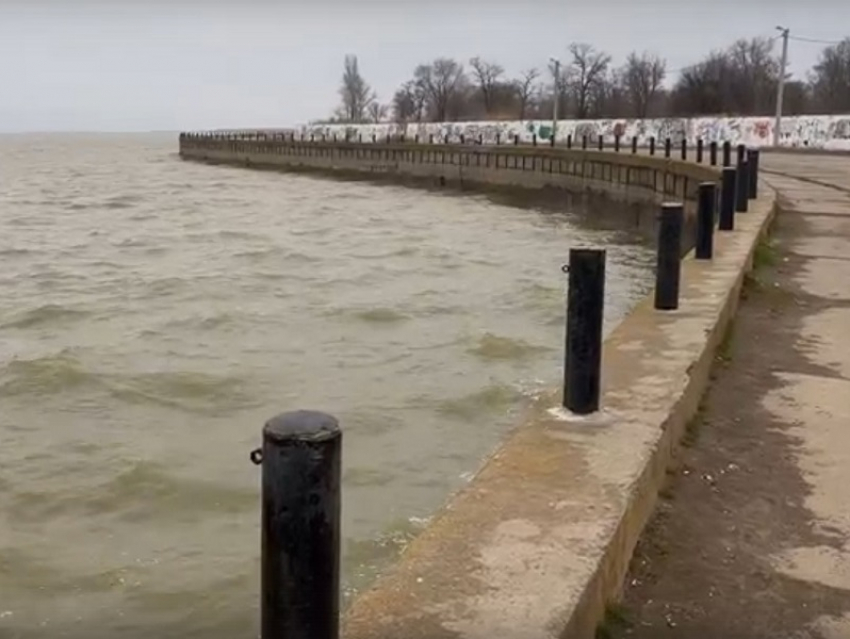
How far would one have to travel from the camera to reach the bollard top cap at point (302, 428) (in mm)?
A: 2270

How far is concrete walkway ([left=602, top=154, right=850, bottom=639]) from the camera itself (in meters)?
3.30

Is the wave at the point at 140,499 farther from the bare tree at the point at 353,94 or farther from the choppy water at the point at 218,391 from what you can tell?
the bare tree at the point at 353,94

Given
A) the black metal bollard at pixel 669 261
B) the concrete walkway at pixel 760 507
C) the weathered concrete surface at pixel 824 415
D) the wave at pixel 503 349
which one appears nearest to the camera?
the concrete walkway at pixel 760 507

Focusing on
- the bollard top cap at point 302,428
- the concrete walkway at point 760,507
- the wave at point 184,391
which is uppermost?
the bollard top cap at point 302,428

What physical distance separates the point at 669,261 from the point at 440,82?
119013mm

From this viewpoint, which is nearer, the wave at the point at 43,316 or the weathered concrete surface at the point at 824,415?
the weathered concrete surface at the point at 824,415

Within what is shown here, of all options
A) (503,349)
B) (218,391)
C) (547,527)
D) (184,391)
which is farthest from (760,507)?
(503,349)

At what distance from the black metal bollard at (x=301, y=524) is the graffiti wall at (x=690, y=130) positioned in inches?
1787

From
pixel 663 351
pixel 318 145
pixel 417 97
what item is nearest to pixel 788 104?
pixel 318 145

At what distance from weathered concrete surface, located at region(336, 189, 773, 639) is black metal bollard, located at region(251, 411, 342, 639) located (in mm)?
308

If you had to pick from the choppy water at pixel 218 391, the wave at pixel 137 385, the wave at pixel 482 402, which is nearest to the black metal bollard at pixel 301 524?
the choppy water at pixel 218 391

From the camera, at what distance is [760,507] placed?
415 centimetres

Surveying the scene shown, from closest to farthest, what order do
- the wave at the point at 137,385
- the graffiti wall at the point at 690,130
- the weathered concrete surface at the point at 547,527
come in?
the weathered concrete surface at the point at 547,527 → the wave at the point at 137,385 → the graffiti wall at the point at 690,130

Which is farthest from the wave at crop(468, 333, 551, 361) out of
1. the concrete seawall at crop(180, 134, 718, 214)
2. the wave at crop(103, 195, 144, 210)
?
the wave at crop(103, 195, 144, 210)
